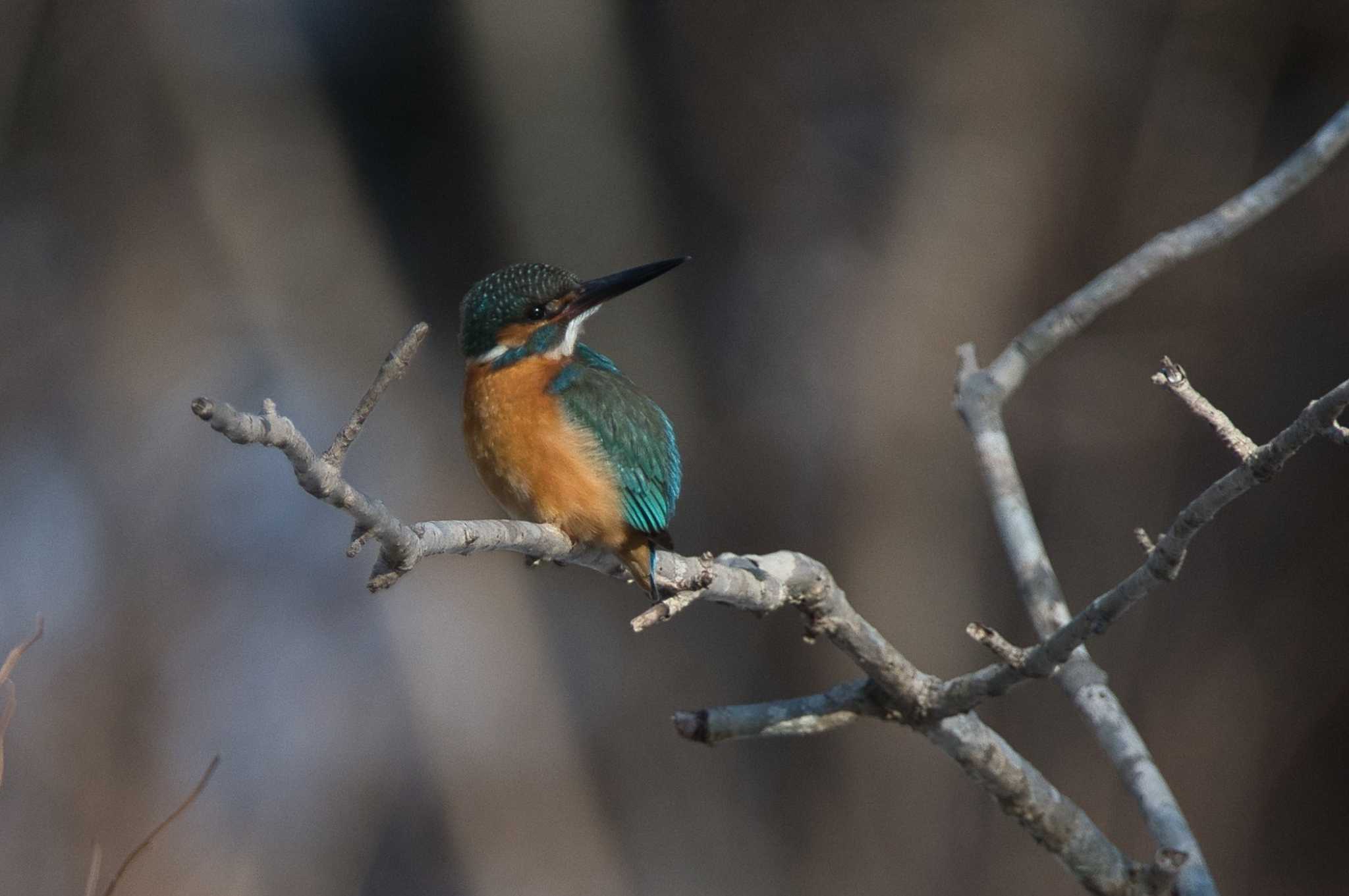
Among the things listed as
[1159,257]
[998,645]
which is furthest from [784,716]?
[1159,257]

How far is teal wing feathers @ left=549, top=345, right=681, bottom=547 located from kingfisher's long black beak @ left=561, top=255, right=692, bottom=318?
15 cm

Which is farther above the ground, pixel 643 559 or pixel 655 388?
pixel 655 388

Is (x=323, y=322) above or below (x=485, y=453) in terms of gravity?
above

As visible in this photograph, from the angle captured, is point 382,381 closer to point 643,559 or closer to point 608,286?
point 643,559

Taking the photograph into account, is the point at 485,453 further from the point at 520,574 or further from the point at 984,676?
the point at 520,574

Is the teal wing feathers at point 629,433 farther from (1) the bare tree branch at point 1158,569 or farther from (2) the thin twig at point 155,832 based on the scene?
(2) the thin twig at point 155,832

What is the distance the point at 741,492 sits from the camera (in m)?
6.49

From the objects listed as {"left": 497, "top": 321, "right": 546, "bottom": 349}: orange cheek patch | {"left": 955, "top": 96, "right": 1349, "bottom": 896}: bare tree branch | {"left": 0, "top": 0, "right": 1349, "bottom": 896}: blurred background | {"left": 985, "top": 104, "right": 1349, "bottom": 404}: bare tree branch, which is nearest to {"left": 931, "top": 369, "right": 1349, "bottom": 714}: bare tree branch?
{"left": 955, "top": 96, "right": 1349, "bottom": 896}: bare tree branch

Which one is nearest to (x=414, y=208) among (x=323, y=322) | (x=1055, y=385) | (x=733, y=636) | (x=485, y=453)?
(x=323, y=322)

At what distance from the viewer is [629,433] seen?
3.23m

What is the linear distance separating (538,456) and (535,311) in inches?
20.0

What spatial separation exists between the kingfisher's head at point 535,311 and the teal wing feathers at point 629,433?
0.12 metres

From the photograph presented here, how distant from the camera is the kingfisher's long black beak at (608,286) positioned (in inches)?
133

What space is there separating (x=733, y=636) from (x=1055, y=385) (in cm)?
194
